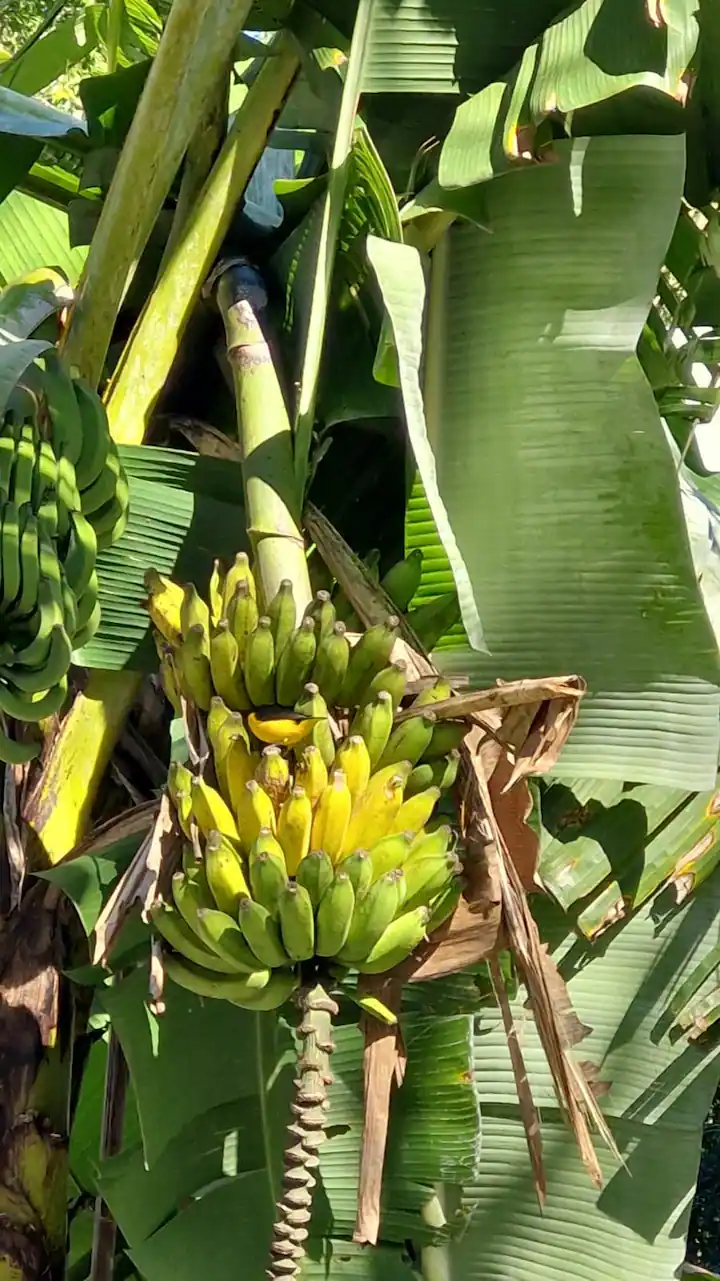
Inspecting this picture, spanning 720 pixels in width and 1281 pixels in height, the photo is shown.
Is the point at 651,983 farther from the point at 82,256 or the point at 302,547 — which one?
Answer: the point at 82,256

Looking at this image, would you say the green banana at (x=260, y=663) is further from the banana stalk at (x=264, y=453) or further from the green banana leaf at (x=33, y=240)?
the green banana leaf at (x=33, y=240)

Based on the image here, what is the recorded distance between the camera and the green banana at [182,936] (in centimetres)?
67

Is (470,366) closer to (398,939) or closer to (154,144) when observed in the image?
(154,144)

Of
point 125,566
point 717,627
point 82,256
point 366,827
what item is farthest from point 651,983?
A: point 82,256

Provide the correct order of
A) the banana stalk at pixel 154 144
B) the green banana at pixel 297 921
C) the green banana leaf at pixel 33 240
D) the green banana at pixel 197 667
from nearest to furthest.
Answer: the green banana at pixel 297 921
the green banana at pixel 197 667
the banana stalk at pixel 154 144
the green banana leaf at pixel 33 240

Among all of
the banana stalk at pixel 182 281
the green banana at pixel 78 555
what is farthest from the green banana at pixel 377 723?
the banana stalk at pixel 182 281

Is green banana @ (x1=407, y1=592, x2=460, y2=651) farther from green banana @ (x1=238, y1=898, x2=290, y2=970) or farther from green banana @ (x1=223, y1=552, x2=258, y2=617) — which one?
green banana @ (x1=238, y1=898, x2=290, y2=970)

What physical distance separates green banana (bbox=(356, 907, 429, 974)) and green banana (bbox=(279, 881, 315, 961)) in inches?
1.6

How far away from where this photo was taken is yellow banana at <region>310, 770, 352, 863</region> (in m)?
0.65

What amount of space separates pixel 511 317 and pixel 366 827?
0.41 m

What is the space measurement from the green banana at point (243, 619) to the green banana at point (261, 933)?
160 mm

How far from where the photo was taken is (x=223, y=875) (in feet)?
2.12

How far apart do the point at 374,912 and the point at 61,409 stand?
387 mm

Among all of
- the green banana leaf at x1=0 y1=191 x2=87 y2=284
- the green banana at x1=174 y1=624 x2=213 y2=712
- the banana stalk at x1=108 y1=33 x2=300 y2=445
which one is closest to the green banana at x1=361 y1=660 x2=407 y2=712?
the green banana at x1=174 y1=624 x2=213 y2=712
